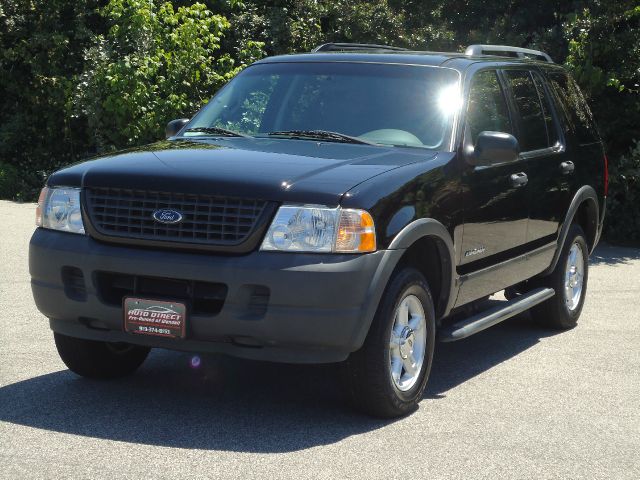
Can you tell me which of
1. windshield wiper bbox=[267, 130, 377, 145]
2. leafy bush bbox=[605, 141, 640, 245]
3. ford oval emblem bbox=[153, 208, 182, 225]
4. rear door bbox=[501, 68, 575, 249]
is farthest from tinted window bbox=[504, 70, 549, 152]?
leafy bush bbox=[605, 141, 640, 245]

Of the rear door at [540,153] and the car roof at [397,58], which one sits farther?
the rear door at [540,153]

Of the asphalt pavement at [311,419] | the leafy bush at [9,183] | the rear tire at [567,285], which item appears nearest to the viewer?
the asphalt pavement at [311,419]

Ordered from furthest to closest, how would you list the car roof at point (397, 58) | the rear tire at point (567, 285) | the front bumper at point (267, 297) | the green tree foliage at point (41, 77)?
the green tree foliage at point (41, 77) < the rear tire at point (567, 285) < the car roof at point (397, 58) < the front bumper at point (267, 297)

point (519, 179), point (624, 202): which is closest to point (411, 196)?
point (519, 179)

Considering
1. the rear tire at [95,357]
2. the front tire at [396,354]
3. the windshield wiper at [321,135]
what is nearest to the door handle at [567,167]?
the windshield wiper at [321,135]

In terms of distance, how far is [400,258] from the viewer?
5.93 metres

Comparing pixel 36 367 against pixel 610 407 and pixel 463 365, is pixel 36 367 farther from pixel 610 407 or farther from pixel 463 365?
pixel 610 407

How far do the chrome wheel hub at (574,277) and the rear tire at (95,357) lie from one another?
3460 mm

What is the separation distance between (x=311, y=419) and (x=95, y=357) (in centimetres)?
134

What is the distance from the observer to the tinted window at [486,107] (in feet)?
23.0

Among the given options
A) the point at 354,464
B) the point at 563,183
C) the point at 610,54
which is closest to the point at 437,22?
the point at 610,54

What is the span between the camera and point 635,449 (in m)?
5.54

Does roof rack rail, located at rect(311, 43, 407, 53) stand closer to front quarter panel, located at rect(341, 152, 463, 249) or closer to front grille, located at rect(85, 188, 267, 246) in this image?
front quarter panel, located at rect(341, 152, 463, 249)

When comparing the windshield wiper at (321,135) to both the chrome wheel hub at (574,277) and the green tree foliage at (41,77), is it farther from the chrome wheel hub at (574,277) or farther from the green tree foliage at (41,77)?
the green tree foliage at (41,77)
